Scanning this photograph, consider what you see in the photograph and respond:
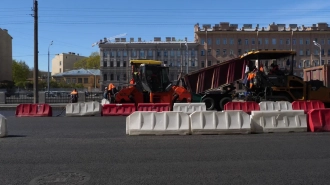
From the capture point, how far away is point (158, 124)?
462 inches

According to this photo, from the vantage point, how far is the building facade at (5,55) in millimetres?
88062

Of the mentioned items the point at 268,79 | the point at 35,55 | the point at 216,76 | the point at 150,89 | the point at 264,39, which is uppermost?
the point at 264,39

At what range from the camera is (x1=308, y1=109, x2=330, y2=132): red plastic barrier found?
40.0 feet

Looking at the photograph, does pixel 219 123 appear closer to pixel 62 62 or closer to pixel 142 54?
pixel 142 54

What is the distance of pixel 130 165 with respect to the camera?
305 inches

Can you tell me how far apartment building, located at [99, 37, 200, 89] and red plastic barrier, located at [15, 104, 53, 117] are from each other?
55.5 m

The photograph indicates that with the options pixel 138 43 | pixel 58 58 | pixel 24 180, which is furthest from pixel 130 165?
pixel 58 58

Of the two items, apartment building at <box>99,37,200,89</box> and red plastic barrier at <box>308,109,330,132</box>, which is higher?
apartment building at <box>99,37,200,89</box>

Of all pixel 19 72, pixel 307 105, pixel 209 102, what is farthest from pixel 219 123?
pixel 19 72

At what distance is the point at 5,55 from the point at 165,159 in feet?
301

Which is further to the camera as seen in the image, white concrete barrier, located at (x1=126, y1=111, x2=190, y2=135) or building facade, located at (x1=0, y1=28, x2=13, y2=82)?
building facade, located at (x1=0, y1=28, x2=13, y2=82)

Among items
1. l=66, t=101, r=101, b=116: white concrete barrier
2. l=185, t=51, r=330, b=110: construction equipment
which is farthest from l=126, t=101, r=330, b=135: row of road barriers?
l=66, t=101, r=101, b=116: white concrete barrier

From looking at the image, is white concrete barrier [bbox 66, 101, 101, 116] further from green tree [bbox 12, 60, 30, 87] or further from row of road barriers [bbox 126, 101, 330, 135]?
green tree [bbox 12, 60, 30, 87]

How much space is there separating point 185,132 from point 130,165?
419 centimetres
